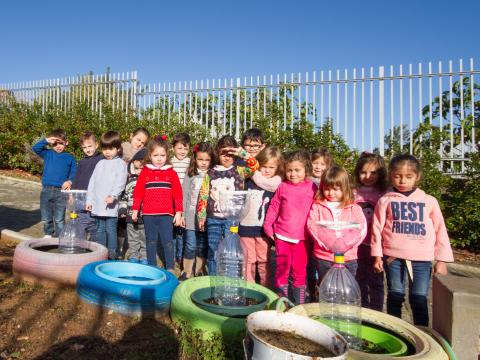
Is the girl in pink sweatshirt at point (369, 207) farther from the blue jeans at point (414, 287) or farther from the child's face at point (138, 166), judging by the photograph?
the child's face at point (138, 166)

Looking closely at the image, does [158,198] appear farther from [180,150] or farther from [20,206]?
[20,206]

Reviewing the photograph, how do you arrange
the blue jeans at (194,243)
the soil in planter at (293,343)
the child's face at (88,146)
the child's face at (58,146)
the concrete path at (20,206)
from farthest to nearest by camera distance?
the concrete path at (20,206), the child's face at (58,146), the child's face at (88,146), the blue jeans at (194,243), the soil in planter at (293,343)

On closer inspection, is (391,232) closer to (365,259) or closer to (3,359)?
(365,259)

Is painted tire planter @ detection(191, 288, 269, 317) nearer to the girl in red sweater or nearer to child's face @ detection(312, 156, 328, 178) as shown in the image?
the girl in red sweater

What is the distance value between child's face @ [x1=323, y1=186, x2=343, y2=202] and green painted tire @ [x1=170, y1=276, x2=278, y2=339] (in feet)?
3.66

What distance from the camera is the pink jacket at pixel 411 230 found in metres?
3.34

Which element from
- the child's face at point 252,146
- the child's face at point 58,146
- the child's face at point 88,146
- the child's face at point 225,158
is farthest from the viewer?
the child's face at point 58,146

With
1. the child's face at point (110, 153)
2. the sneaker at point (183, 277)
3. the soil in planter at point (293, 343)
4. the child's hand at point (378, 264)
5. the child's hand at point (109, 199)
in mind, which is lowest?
the sneaker at point (183, 277)

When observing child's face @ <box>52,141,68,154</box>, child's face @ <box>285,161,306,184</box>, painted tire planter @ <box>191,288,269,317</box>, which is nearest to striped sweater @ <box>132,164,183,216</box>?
child's face @ <box>285,161,306,184</box>

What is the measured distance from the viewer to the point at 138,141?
5645 mm

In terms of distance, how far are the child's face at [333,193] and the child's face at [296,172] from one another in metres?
0.33

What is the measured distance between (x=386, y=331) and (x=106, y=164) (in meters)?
3.96

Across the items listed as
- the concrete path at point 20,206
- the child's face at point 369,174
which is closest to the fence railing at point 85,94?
the concrete path at point 20,206

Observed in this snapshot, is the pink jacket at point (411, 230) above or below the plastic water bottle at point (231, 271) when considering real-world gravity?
above
